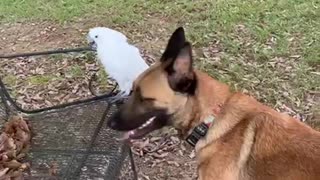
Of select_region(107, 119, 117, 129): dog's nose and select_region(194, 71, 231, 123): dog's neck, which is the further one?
select_region(107, 119, 117, 129): dog's nose

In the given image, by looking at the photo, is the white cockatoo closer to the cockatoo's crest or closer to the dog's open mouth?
the cockatoo's crest

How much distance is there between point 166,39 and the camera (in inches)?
247

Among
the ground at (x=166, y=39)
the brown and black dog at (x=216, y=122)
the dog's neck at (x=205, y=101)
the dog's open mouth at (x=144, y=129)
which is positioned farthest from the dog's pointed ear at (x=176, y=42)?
the ground at (x=166, y=39)

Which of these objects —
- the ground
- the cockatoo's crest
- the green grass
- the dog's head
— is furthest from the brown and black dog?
the green grass

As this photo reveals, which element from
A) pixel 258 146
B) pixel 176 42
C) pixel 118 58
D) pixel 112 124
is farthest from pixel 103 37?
pixel 258 146

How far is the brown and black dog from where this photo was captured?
341 centimetres

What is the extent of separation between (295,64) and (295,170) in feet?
8.38

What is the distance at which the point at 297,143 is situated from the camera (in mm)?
3412

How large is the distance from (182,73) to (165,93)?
0.13 m

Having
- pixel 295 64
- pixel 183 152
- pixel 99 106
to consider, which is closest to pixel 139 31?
pixel 295 64

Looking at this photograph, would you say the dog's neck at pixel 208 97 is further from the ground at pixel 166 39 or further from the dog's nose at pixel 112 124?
the ground at pixel 166 39

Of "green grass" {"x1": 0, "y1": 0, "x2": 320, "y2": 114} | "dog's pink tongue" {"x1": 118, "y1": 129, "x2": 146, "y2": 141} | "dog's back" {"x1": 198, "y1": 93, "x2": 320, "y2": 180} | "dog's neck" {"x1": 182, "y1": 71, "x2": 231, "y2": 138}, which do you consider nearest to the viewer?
"dog's back" {"x1": 198, "y1": 93, "x2": 320, "y2": 180}

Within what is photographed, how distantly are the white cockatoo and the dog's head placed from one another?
0.55 metres

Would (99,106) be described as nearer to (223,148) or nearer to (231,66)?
(223,148)
